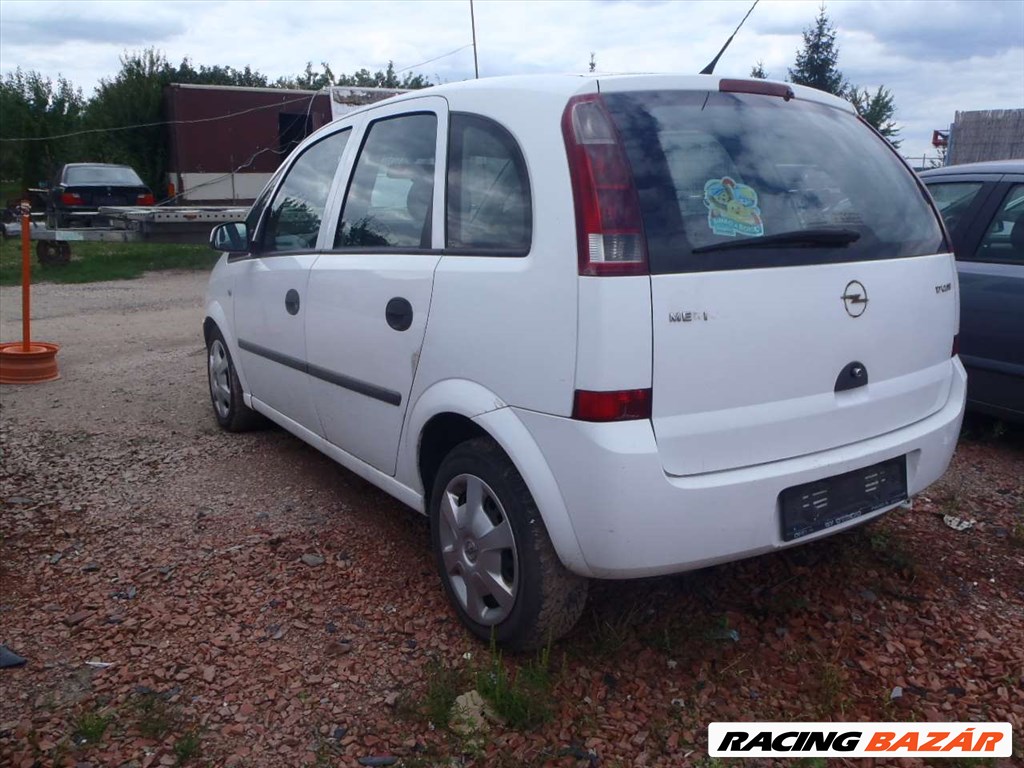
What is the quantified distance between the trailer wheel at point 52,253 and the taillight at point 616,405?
15294mm

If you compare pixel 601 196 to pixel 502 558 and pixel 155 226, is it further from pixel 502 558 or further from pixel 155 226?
pixel 155 226

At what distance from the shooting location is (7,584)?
12.4 ft

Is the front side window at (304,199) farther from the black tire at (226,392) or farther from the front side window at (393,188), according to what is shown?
the black tire at (226,392)

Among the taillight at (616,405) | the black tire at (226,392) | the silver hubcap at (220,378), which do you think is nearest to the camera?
the taillight at (616,405)

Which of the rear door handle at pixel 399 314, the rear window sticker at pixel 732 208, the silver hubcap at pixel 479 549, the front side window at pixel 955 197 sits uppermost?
the front side window at pixel 955 197

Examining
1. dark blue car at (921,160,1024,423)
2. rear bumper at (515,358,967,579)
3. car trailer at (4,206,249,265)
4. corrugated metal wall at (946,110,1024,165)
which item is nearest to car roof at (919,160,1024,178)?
dark blue car at (921,160,1024,423)

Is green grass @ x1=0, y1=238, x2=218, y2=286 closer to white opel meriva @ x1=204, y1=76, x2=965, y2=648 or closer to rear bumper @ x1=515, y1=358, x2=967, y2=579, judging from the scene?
white opel meriva @ x1=204, y1=76, x2=965, y2=648

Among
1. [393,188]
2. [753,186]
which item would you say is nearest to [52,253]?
[393,188]

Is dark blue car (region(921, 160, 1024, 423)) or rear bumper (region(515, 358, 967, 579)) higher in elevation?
dark blue car (region(921, 160, 1024, 423))

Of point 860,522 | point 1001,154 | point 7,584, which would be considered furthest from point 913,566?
point 1001,154

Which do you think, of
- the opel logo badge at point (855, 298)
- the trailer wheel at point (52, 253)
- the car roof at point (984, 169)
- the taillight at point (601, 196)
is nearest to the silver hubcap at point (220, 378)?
the taillight at point (601, 196)

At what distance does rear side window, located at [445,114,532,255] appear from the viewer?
2.91m

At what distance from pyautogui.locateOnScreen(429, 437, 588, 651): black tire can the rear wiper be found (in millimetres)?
919

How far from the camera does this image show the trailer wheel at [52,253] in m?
15.7
